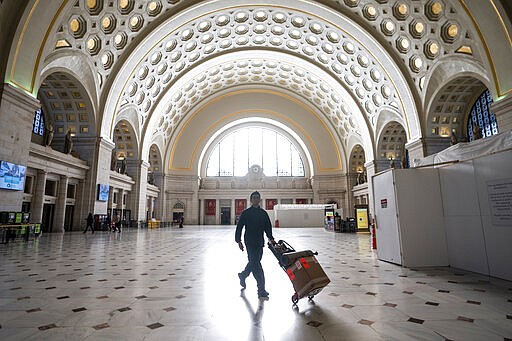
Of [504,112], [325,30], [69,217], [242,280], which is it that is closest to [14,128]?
[69,217]

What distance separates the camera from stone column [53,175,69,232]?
58.7 feet

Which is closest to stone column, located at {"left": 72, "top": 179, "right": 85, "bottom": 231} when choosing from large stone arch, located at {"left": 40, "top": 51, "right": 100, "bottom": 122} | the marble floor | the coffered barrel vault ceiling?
the coffered barrel vault ceiling

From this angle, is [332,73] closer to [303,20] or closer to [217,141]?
[303,20]

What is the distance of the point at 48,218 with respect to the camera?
59.2 feet

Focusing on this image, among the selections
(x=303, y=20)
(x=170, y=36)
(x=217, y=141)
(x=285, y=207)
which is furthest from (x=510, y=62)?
(x=217, y=141)

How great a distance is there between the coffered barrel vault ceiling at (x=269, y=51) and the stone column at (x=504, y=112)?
142 cm

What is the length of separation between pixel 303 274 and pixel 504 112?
14337mm

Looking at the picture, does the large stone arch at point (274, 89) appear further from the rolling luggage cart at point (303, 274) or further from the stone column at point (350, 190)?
the rolling luggage cart at point (303, 274)

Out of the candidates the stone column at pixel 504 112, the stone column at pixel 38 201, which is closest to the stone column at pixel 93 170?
the stone column at pixel 38 201

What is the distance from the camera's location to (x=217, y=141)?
1583 inches

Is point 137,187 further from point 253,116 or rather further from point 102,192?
point 253,116

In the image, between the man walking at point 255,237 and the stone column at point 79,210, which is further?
the stone column at point 79,210

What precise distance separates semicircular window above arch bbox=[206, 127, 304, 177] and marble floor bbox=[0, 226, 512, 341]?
3371cm

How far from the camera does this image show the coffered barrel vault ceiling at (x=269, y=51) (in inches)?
635
